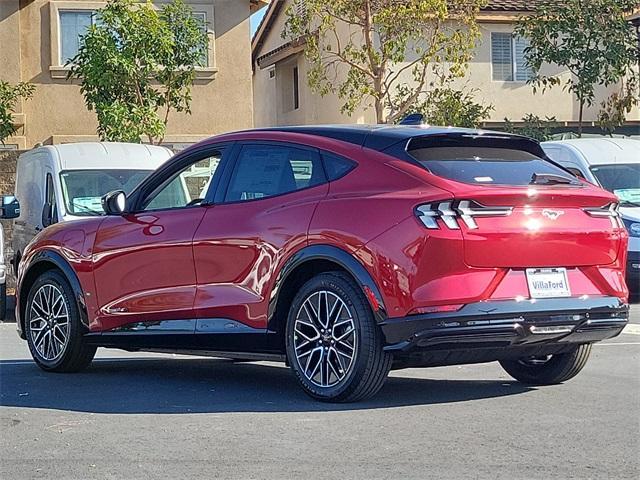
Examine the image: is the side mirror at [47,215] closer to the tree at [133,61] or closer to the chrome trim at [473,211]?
the tree at [133,61]

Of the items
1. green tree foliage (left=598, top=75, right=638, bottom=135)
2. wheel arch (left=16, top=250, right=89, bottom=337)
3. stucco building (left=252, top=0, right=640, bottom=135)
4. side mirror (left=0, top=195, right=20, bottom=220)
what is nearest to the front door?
wheel arch (left=16, top=250, right=89, bottom=337)

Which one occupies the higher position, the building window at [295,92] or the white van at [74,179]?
the building window at [295,92]

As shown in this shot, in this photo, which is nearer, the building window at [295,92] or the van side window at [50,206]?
the van side window at [50,206]

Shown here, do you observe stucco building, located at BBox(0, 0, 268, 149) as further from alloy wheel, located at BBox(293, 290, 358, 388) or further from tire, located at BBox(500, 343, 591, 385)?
alloy wheel, located at BBox(293, 290, 358, 388)

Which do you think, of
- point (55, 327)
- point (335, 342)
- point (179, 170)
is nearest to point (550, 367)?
point (335, 342)

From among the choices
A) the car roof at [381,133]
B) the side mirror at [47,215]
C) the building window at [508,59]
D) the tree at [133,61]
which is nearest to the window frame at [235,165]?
the car roof at [381,133]

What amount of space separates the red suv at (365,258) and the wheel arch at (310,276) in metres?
0.01

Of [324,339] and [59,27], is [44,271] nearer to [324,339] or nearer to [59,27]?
[324,339]

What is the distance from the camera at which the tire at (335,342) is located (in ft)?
23.4

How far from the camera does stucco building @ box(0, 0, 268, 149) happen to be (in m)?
25.2

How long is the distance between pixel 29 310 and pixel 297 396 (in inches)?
108

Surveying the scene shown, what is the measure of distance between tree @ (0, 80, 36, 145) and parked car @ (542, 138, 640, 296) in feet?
35.3

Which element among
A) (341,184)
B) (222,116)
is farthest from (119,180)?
(222,116)

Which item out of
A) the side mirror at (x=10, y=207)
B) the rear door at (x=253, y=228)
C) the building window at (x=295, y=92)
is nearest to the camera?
the rear door at (x=253, y=228)
